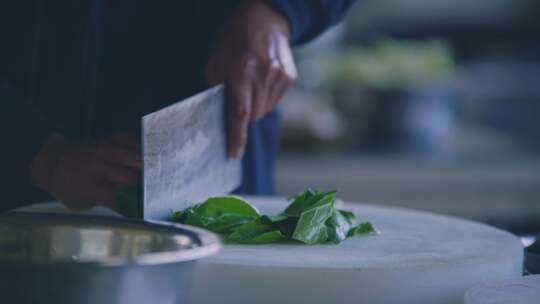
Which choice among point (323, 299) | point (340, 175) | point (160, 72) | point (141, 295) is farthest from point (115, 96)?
point (340, 175)

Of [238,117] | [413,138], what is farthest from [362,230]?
[413,138]

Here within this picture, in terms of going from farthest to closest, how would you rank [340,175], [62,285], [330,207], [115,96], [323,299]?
[340,175] → [115,96] → [330,207] → [323,299] → [62,285]

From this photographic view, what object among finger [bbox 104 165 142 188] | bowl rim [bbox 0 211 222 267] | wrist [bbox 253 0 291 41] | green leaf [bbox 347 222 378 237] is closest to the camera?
bowl rim [bbox 0 211 222 267]

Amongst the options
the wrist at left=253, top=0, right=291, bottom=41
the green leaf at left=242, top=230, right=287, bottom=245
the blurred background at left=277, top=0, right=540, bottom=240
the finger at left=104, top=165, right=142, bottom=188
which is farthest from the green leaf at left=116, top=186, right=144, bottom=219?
the blurred background at left=277, top=0, right=540, bottom=240

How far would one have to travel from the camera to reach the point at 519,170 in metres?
2.55

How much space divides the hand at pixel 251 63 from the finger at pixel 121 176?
137 millimetres

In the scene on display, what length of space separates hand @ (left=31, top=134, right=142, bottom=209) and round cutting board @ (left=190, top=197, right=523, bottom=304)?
26 centimetres

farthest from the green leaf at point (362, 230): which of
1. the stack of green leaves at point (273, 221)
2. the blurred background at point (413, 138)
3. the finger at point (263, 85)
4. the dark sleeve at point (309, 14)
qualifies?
the blurred background at point (413, 138)

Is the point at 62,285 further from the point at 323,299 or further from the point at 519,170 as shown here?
the point at 519,170

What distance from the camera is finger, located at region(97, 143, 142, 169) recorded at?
103cm

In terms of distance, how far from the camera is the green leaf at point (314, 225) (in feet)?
2.74

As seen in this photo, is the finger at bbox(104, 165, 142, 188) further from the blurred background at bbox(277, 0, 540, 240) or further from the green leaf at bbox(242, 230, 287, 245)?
the blurred background at bbox(277, 0, 540, 240)

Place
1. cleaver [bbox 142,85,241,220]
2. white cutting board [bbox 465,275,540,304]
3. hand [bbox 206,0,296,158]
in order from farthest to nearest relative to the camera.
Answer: hand [bbox 206,0,296,158] < cleaver [bbox 142,85,241,220] < white cutting board [bbox 465,275,540,304]

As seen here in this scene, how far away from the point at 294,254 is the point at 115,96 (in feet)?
1.60
